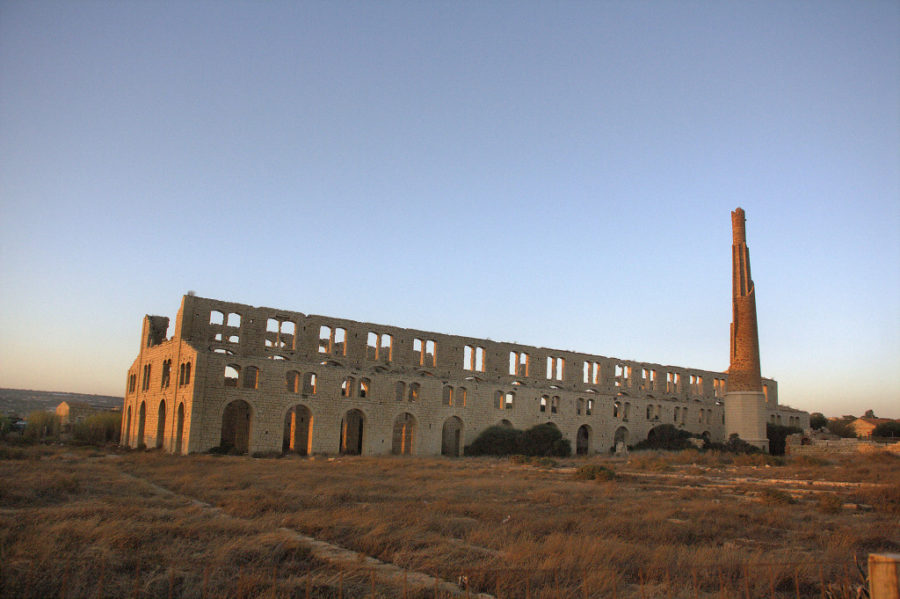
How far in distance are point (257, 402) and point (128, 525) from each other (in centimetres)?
2139

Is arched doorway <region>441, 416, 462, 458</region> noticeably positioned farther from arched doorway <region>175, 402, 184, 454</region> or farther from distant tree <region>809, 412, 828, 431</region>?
distant tree <region>809, 412, 828, 431</region>

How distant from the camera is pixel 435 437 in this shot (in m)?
36.5

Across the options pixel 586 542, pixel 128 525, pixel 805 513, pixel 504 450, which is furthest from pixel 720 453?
pixel 128 525

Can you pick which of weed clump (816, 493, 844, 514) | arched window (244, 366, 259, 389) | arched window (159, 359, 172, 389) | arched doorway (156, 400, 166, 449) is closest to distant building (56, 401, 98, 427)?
arched doorway (156, 400, 166, 449)

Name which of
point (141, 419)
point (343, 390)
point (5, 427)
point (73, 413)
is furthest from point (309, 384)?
point (73, 413)

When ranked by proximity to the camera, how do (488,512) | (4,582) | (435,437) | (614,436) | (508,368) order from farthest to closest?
(614,436) → (508,368) → (435,437) → (488,512) → (4,582)

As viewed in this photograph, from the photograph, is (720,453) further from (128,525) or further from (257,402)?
(128,525)

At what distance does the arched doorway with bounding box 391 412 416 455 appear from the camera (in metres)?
36.2

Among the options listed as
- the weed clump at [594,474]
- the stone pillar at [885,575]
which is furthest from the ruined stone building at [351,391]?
the stone pillar at [885,575]

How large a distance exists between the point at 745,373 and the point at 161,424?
33015mm

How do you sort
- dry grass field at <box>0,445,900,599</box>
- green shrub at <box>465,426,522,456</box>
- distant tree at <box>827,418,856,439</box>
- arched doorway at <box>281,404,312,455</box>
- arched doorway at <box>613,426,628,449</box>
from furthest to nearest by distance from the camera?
distant tree at <box>827,418,856,439</box>
arched doorway at <box>613,426,628,449</box>
green shrub at <box>465,426,522,456</box>
arched doorway at <box>281,404,312,455</box>
dry grass field at <box>0,445,900,599</box>

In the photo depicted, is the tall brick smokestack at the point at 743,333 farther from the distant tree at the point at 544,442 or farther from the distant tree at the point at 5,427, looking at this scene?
the distant tree at the point at 5,427

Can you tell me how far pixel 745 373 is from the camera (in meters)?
37.8

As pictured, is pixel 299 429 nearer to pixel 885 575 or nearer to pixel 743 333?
pixel 743 333
